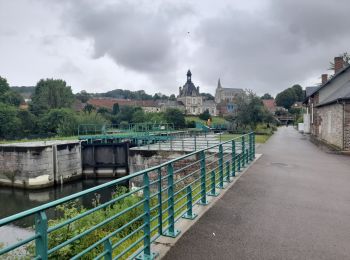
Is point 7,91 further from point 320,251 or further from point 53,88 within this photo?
point 320,251

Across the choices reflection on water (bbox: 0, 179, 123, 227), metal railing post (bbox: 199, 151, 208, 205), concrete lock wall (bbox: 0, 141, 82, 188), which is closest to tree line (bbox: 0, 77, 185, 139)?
concrete lock wall (bbox: 0, 141, 82, 188)

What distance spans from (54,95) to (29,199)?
59.2m

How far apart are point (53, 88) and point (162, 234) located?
7664 centimetres

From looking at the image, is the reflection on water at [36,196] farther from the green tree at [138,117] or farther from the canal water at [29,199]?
the green tree at [138,117]

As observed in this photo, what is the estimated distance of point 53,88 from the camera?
74.9 metres

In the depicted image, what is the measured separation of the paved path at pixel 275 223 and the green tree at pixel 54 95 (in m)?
69.0

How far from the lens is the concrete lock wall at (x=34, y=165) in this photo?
23344mm

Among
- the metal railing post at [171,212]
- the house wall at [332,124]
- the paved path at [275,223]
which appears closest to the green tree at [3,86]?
the house wall at [332,124]

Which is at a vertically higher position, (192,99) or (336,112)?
(192,99)

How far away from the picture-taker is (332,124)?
21875 mm

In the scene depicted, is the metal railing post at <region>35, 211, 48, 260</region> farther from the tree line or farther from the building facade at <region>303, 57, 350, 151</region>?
the tree line

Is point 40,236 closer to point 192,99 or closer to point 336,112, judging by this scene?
point 336,112

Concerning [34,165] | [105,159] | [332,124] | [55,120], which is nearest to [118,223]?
[34,165]

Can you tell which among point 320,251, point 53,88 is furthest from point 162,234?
point 53,88
